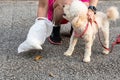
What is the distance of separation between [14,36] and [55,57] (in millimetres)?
762

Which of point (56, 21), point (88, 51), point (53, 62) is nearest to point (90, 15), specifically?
point (88, 51)

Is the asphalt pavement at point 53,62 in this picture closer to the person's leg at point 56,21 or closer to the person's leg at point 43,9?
the person's leg at point 56,21

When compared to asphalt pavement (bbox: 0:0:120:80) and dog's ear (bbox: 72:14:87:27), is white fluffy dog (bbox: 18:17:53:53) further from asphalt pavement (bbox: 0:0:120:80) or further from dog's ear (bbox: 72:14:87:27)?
dog's ear (bbox: 72:14:87:27)

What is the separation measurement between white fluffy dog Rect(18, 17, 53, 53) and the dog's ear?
0.44 metres

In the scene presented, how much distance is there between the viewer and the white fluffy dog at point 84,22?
2809 mm

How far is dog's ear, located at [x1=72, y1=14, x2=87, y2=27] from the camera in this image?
2.81m

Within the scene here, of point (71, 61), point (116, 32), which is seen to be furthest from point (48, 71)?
point (116, 32)

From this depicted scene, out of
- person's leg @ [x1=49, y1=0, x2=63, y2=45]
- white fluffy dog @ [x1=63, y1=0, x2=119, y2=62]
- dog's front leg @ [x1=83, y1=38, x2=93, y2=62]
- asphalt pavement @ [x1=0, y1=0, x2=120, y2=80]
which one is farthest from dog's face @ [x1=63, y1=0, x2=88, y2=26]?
person's leg @ [x1=49, y1=0, x2=63, y2=45]

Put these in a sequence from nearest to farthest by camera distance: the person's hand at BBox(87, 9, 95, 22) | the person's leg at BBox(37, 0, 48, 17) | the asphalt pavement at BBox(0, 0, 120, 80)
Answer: the asphalt pavement at BBox(0, 0, 120, 80) → the person's hand at BBox(87, 9, 95, 22) → the person's leg at BBox(37, 0, 48, 17)

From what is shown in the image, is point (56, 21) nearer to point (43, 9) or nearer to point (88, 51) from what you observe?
point (43, 9)

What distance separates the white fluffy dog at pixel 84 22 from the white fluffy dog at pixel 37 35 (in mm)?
297

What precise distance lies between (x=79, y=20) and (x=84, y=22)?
0.23 feet

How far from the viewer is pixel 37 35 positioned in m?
3.13

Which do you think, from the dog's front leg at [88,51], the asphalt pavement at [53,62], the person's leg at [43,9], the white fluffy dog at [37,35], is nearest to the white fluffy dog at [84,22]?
the dog's front leg at [88,51]
